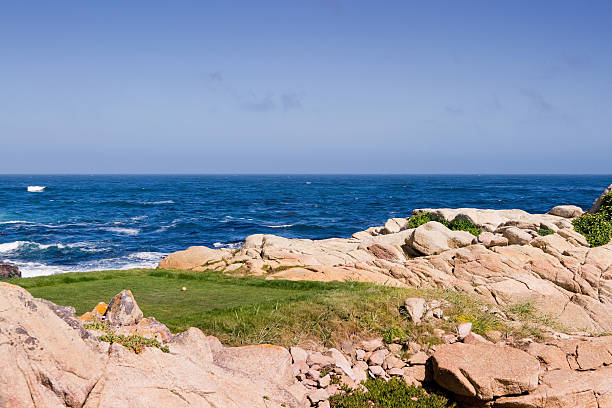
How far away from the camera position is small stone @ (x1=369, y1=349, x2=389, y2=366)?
10.6 metres

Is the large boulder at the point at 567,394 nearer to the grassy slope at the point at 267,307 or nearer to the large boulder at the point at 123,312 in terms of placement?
the grassy slope at the point at 267,307

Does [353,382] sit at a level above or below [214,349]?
below

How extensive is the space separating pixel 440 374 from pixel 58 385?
294 inches

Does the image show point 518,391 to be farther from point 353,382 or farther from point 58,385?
point 58,385

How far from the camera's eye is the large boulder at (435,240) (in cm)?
2288

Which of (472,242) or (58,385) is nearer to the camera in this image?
(58,385)

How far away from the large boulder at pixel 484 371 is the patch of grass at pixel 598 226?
1957 centimetres

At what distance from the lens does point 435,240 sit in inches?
913

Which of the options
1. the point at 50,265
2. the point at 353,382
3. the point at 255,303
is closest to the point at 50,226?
the point at 50,265

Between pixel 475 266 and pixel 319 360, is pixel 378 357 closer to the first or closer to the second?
pixel 319 360

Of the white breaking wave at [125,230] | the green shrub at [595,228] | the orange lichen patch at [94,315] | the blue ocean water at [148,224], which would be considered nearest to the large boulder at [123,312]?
the orange lichen patch at [94,315]

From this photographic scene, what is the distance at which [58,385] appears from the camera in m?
5.25

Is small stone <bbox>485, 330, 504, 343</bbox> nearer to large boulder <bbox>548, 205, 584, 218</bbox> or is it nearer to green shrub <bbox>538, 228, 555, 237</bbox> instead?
green shrub <bbox>538, 228, 555, 237</bbox>

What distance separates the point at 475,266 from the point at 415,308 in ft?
27.8
